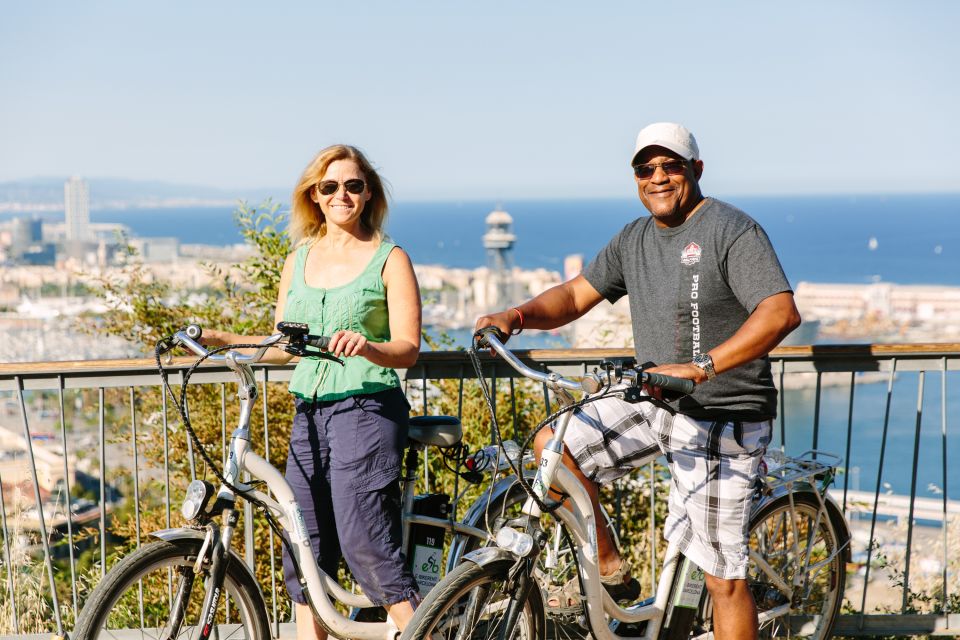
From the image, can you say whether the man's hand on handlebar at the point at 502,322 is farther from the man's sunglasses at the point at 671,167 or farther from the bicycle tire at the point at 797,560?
the bicycle tire at the point at 797,560

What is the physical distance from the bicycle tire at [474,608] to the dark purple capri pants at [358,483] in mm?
361

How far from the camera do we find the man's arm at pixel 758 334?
291 cm

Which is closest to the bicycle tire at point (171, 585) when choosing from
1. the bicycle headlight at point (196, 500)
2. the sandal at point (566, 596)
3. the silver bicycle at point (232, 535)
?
the silver bicycle at point (232, 535)

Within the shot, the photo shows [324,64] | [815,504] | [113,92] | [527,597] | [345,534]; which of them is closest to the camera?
[527,597]

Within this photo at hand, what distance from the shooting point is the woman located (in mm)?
3258

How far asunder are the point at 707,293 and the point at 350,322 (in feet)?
3.58

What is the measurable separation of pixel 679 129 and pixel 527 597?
4.85 feet

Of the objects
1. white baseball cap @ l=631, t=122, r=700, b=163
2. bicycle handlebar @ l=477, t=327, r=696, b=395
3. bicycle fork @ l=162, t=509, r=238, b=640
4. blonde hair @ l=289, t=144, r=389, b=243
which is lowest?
bicycle fork @ l=162, t=509, r=238, b=640

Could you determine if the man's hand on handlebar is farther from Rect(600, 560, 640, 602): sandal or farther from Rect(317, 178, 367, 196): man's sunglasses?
Rect(600, 560, 640, 602): sandal

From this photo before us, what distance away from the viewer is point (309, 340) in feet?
9.46

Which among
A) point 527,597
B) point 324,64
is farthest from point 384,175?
point 324,64

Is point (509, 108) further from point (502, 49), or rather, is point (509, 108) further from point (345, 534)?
point (345, 534)

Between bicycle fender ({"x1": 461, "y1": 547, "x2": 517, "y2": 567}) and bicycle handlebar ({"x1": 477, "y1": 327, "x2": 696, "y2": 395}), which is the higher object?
bicycle handlebar ({"x1": 477, "y1": 327, "x2": 696, "y2": 395})

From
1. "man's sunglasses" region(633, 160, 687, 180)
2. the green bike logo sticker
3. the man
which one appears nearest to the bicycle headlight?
the green bike logo sticker
